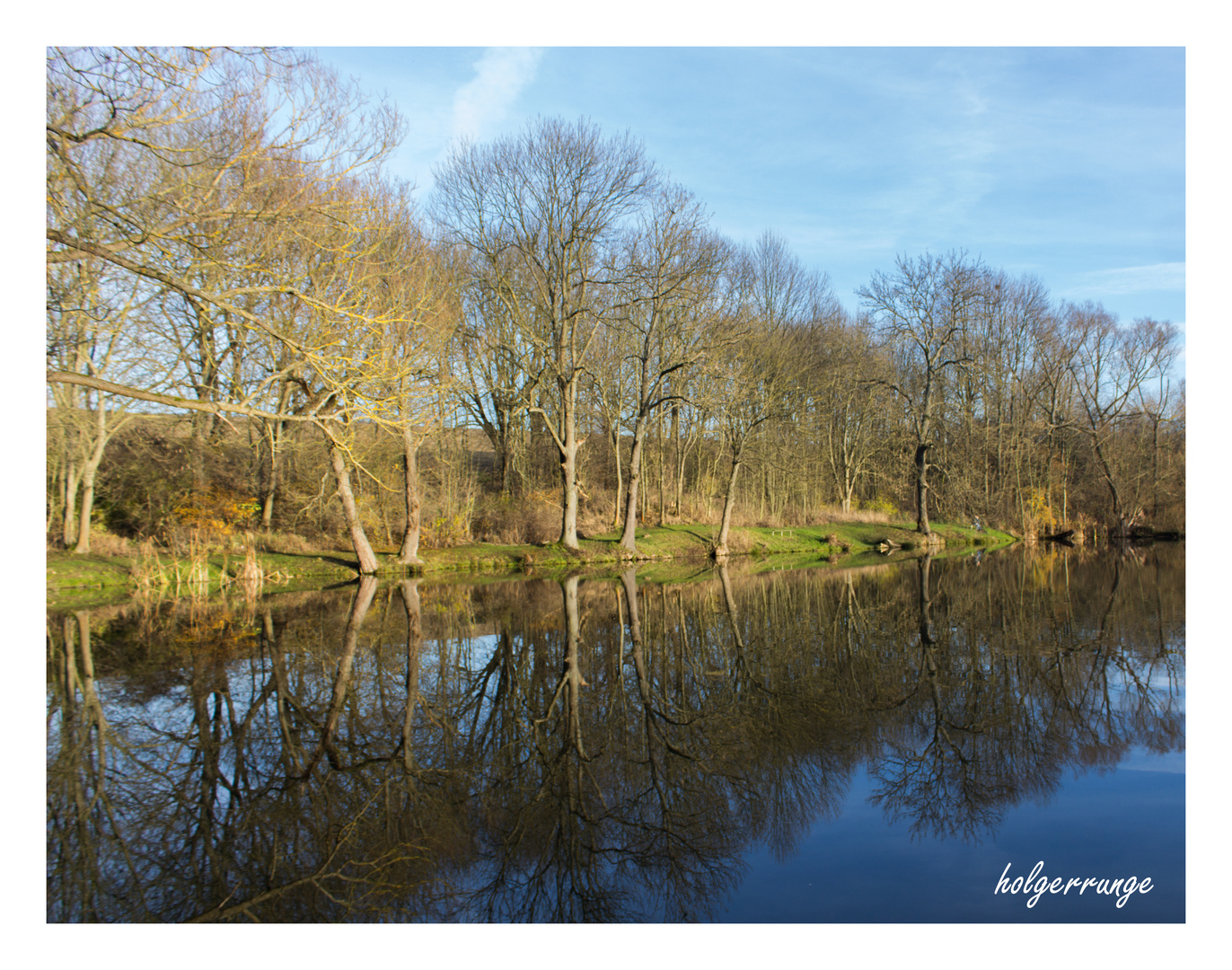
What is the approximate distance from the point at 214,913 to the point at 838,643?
8.60 metres

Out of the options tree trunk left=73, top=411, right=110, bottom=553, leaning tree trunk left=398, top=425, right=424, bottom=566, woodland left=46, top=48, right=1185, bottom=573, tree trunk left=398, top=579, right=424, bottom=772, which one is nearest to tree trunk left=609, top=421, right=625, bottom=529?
woodland left=46, top=48, right=1185, bottom=573

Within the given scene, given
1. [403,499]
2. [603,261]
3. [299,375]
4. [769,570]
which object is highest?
[603,261]

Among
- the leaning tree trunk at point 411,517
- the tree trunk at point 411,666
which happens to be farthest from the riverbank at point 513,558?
the tree trunk at point 411,666

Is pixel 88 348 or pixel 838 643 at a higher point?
pixel 88 348

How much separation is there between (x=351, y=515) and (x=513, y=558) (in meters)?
5.73

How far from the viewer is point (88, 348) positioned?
16734 millimetres

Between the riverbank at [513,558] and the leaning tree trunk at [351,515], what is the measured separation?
1.56 ft

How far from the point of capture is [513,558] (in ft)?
78.3

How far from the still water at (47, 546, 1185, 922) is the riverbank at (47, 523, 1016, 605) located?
553 cm

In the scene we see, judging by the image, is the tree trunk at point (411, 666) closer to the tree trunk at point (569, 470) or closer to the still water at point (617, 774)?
the still water at point (617, 774)

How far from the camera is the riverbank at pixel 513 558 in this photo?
1697cm

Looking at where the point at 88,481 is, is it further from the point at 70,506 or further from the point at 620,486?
the point at 620,486

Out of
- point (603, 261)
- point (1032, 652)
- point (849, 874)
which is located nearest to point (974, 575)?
point (1032, 652)

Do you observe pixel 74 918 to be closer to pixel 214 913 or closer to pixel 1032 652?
pixel 214 913
